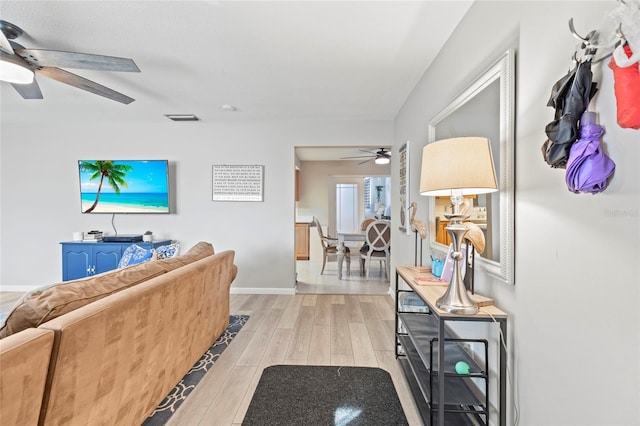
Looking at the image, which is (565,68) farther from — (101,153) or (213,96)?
(101,153)

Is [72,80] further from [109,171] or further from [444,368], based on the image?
[444,368]

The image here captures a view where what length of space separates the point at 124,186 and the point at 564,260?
474 centimetres

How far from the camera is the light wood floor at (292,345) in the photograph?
1747 mm

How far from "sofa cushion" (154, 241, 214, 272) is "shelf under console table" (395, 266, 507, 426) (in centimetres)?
159

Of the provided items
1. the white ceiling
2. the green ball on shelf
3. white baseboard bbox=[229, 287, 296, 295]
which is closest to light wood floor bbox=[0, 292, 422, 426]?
white baseboard bbox=[229, 287, 296, 295]

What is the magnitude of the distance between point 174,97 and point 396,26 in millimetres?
2527

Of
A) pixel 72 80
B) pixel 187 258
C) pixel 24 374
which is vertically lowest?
pixel 24 374

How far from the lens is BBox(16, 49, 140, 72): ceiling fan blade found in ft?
6.15

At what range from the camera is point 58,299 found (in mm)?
1120

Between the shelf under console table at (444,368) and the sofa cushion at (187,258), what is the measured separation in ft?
5.20

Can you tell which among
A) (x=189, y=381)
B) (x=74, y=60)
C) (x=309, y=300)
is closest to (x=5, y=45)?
(x=74, y=60)

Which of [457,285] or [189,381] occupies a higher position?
[457,285]

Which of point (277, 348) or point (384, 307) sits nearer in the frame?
point (277, 348)

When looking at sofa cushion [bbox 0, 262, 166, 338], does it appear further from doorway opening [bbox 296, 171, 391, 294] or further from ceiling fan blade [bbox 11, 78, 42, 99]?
doorway opening [bbox 296, 171, 391, 294]
